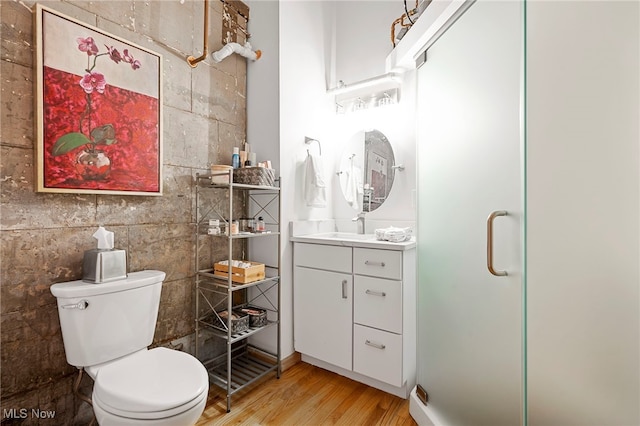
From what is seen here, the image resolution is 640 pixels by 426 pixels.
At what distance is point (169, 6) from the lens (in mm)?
1846

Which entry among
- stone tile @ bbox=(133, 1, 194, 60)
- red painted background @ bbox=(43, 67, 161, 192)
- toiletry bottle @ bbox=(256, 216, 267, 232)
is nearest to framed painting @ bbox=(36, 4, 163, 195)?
red painted background @ bbox=(43, 67, 161, 192)

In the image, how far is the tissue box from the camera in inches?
55.5

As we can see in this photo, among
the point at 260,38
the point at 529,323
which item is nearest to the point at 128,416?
the point at 529,323

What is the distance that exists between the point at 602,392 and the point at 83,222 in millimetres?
2103

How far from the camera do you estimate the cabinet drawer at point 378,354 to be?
1783 mm

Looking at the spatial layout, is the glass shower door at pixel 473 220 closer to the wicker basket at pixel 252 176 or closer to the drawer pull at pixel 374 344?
the drawer pull at pixel 374 344

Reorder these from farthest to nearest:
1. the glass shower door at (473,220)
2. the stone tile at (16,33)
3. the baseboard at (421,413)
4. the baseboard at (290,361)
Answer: the baseboard at (290,361) < the baseboard at (421,413) < the stone tile at (16,33) < the glass shower door at (473,220)

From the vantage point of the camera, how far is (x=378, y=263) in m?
1.84

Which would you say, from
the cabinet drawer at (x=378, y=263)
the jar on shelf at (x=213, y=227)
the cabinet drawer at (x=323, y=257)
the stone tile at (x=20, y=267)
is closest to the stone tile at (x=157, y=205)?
the jar on shelf at (x=213, y=227)

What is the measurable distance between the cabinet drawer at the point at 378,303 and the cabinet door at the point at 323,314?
56 mm

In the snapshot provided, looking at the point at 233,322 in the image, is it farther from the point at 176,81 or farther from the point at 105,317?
the point at 176,81

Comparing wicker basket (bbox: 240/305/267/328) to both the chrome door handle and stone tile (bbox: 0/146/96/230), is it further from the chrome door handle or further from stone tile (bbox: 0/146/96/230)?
the chrome door handle

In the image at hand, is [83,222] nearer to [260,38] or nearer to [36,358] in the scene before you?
[36,358]

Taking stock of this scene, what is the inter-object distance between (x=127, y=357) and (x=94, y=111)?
46.3 inches
